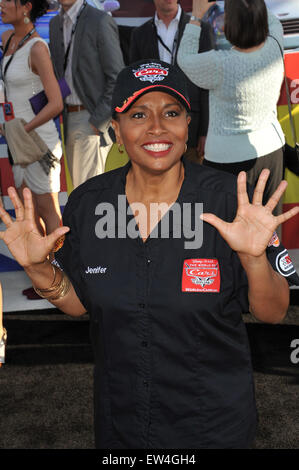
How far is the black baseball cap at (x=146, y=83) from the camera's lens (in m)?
1.66

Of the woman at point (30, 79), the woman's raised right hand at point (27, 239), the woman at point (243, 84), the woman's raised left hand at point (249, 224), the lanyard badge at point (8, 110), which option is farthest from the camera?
the lanyard badge at point (8, 110)

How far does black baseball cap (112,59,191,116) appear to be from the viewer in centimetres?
166

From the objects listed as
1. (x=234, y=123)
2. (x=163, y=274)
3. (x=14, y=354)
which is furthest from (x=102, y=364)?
(x=14, y=354)

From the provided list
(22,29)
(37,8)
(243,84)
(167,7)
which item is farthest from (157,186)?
(167,7)

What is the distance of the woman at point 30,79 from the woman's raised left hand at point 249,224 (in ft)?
8.40

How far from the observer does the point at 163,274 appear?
1.60 m

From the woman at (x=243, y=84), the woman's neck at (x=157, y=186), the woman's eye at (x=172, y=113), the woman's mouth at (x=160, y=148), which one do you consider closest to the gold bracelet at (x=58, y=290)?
the woman's neck at (x=157, y=186)

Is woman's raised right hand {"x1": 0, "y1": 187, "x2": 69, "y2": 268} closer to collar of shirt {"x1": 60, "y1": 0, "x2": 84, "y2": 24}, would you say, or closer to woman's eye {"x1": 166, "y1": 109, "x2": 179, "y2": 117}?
woman's eye {"x1": 166, "y1": 109, "x2": 179, "y2": 117}

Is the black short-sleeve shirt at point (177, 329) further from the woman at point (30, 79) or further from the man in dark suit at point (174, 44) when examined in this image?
the man in dark suit at point (174, 44)

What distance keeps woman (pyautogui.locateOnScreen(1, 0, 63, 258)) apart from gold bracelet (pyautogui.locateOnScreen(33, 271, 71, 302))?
2.37 m

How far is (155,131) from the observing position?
5.50 feet

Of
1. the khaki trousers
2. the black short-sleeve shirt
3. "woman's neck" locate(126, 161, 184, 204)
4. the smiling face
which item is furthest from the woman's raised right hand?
the smiling face

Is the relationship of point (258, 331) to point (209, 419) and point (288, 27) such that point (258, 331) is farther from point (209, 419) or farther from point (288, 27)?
point (288, 27)

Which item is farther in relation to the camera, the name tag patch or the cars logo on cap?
the cars logo on cap
